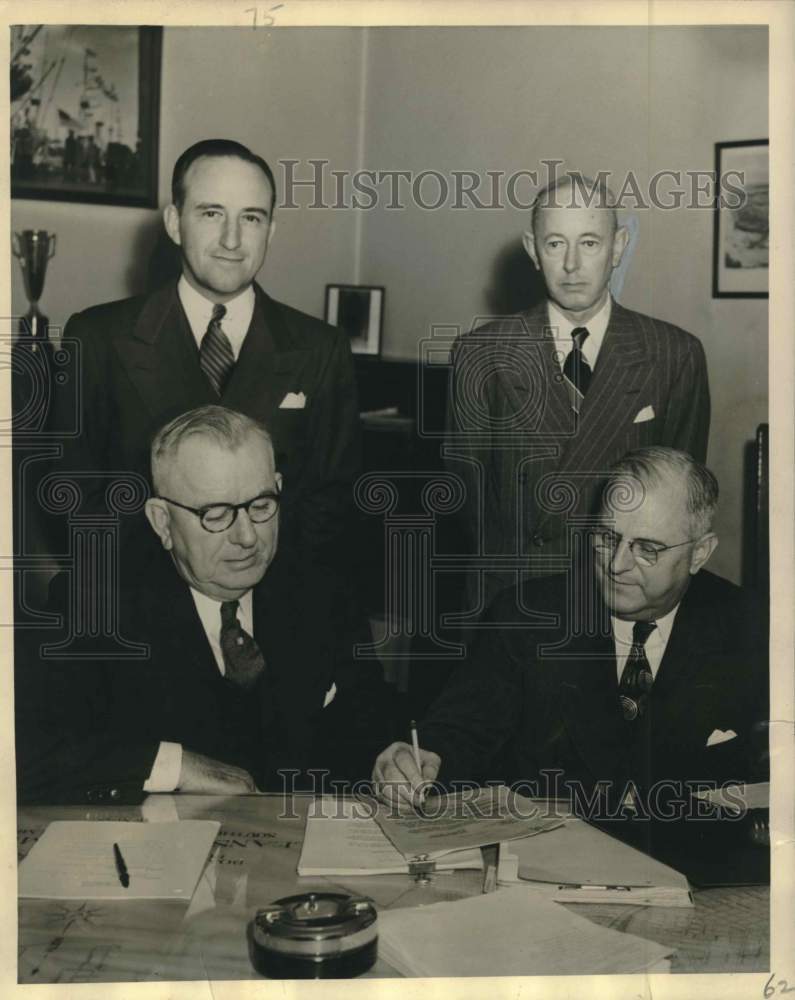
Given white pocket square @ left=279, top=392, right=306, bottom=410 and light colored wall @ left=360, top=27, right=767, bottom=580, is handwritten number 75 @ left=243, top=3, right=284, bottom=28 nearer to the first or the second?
light colored wall @ left=360, top=27, right=767, bottom=580

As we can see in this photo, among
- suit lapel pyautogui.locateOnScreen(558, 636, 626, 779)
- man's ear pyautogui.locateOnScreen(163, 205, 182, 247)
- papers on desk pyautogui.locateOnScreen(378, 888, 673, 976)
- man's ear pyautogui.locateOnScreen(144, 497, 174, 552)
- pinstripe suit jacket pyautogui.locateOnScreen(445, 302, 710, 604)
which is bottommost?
papers on desk pyautogui.locateOnScreen(378, 888, 673, 976)

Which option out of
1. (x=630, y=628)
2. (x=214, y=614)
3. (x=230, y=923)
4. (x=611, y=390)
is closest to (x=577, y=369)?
(x=611, y=390)

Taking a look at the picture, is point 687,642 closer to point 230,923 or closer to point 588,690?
point 588,690

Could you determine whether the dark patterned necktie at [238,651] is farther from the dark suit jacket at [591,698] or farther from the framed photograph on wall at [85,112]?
the framed photograph on wall at [85,112]

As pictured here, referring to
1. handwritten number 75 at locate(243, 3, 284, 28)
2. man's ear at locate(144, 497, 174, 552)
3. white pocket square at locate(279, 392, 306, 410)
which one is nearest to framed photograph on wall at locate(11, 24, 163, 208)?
handwritten number 75 at locate(243, 3, 284, 28)

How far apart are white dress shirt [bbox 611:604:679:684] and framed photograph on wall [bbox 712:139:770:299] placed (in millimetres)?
647

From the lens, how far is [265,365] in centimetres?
216

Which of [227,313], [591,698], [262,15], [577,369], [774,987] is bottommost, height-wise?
[774,987]

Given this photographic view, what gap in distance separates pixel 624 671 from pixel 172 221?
1190 mm

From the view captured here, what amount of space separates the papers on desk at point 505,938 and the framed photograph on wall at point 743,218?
3.78 ft

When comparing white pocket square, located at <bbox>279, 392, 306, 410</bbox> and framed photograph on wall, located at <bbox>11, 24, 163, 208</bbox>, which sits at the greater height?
framed photograph on wall, located at <bbox>11, 24, 163, 208</bbox>

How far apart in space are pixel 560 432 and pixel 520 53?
690mm

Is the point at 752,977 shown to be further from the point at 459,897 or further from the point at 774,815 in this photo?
the point at 459,897

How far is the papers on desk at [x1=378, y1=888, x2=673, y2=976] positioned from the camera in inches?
60.5
